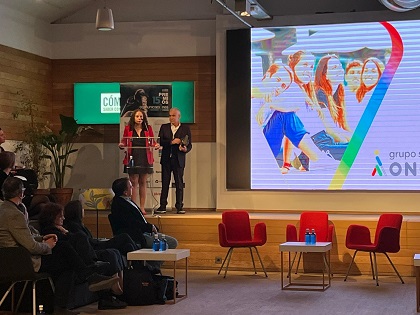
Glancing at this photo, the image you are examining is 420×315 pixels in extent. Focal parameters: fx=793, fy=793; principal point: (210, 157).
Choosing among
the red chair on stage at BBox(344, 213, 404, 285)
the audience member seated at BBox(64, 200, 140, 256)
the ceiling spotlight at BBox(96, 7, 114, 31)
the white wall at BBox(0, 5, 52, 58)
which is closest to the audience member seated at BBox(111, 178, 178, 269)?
the audience member seated at BBox(64, 200, 140, 256)

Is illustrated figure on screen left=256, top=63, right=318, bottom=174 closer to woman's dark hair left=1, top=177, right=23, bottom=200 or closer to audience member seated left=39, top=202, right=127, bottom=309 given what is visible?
audience member seated left=39, top=202, right=127, bottom=309

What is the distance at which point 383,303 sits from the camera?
8.02 meters

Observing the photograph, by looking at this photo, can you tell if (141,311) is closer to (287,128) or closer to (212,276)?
(212,276)

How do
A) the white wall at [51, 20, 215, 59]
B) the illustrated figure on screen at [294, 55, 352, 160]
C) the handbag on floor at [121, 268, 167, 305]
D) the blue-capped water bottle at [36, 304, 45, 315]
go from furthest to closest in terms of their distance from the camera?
1. the white wall at [51, 20, 215, 59]
2. the illustrated figure on screen at [294, 55, 352, 160]
3. the handbag on floor at [121, 268, 167, 305]
4. the blue-capped water bottle at [36, 304, 45, 315]

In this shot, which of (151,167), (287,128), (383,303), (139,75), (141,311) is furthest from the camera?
(139,75)

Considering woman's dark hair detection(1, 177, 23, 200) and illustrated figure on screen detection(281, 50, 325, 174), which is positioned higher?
illustrated figure on screen detection(281, 50, 325, 174)

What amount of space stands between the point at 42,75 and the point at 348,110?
5116mm

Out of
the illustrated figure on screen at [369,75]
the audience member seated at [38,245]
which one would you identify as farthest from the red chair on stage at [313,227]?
the audience member seated at [38,245]

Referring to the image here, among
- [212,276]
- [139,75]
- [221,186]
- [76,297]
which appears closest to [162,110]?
[139,75]

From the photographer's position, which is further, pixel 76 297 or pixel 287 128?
pixel 287 128

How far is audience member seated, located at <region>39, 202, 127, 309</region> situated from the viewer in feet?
24.0

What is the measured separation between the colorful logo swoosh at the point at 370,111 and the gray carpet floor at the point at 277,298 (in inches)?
93.2

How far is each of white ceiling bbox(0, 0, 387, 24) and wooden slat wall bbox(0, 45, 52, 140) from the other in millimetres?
759

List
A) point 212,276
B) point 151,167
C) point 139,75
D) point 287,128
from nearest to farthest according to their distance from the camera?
point 212,276 < point 151,167 < point 287,128 < point 139,75
